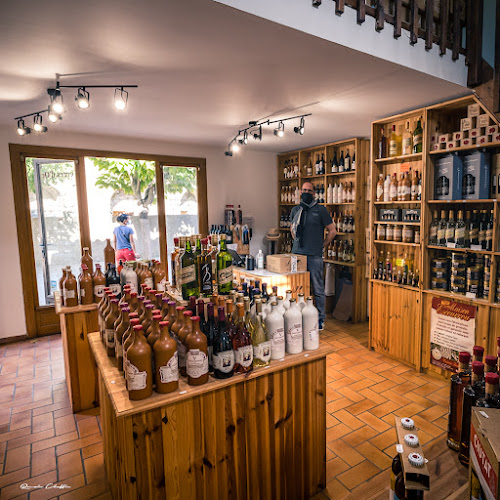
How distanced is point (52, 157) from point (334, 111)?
3637 millimetres

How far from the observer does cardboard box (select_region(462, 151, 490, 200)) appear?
310 centimetres

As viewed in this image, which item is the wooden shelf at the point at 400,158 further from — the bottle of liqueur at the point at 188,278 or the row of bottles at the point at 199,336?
the bottle of liqueur at the point at 188,278

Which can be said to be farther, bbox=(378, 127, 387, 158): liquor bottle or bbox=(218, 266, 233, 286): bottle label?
bbox=(378, 127, 387, 158): liquor bottle

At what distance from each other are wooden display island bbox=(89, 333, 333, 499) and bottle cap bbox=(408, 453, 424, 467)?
0.90 m

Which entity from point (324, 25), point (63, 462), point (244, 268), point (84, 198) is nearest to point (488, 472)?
point (324, 25)

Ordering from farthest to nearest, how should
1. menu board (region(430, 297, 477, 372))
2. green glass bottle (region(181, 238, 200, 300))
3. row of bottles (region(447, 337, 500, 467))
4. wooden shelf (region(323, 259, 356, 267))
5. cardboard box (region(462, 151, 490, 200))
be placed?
wooden shelf (region(323, 259, 356, 267)), menu board (region(430, 297, 477, 372)), cardboard box (region(462, 151, 490, 200)), green glass bottle (region(181, 238, 200, 300)), row of bottles (region(447, 337, 500, 467))

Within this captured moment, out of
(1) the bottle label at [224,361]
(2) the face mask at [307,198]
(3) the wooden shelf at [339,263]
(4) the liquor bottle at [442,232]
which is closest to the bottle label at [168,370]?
(1) the bottle label at [224,361]

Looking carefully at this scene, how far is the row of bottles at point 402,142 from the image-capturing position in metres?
3.58

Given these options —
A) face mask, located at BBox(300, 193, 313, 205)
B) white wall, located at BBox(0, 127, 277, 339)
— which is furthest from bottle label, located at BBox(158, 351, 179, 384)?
white wall, located at BBox(0, 127, 277, 339)

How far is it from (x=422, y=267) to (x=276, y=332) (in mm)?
2323

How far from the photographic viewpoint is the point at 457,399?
1284 millimetres

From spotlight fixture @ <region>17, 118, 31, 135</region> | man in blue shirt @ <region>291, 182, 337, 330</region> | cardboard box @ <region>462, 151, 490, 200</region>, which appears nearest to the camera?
cardboard box @ <region>462, 151, 490, 200</region>

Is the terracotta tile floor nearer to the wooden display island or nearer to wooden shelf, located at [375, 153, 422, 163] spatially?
the wooden display island

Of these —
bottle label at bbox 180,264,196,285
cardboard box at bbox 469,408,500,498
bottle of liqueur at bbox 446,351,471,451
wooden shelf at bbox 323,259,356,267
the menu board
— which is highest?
bottle label at bbox 180,264,196,285
